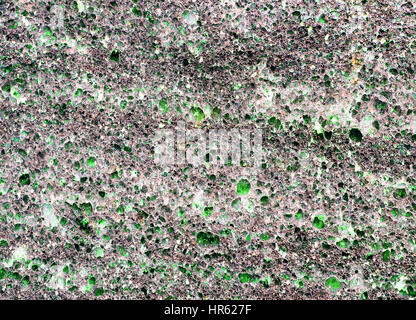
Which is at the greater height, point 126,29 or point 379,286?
point 126,29

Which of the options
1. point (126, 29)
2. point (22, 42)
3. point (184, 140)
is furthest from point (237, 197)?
point (22, 42)

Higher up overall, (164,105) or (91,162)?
(164,105)

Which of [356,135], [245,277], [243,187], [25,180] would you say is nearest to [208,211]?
[243,187]

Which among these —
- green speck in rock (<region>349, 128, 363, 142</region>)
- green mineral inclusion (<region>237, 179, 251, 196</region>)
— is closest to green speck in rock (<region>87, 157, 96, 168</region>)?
green mineral inclusion (<region>237, 179, 251, 196</region>)

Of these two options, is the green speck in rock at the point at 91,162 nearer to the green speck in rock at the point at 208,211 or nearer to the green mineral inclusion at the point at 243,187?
the green speck in rock at the point at 208,211

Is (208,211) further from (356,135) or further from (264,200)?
(356,135)

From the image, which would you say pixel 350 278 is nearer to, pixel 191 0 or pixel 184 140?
pixel 184 140
